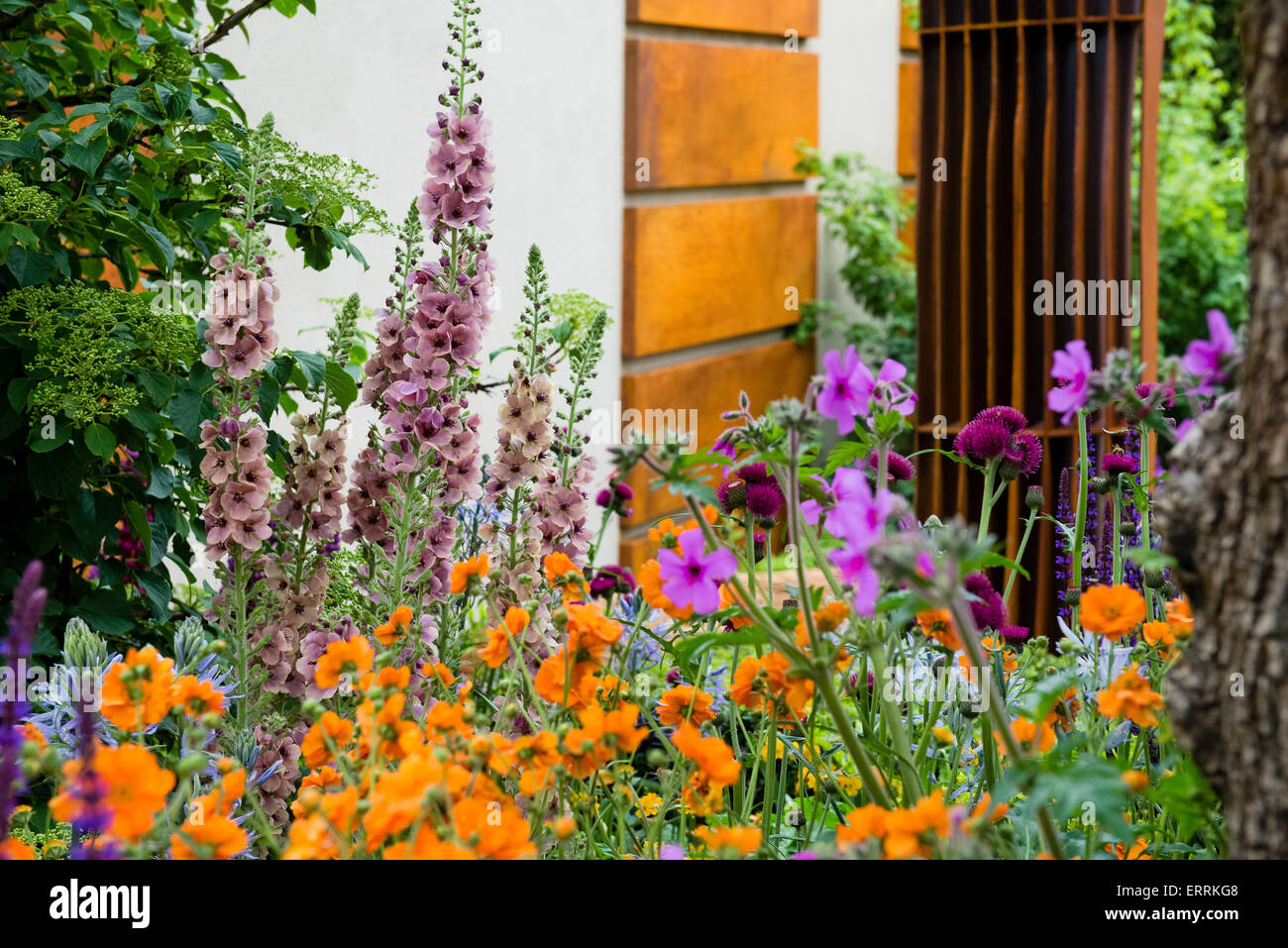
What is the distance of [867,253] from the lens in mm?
6402

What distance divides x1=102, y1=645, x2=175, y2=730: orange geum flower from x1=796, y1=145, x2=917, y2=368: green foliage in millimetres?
5353

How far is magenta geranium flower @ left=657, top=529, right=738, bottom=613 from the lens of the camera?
106 centimetres

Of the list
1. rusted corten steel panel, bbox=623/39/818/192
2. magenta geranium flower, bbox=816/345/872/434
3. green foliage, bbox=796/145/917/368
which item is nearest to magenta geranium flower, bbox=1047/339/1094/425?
magenta geranium flower, bbox=816/345/872/434

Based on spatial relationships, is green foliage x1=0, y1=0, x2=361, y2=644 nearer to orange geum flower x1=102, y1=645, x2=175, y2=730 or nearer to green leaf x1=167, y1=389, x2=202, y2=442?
green leaf x1=167, y1=389, x2=202, y2=442

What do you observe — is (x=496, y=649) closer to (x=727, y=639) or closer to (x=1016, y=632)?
(x=727, y=639)

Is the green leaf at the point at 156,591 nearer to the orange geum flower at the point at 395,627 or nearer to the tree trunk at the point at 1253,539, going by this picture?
the orange geum flower at the point at 395,627

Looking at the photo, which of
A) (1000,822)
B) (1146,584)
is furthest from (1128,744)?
(1000,822)

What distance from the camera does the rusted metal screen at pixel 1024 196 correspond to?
361 centimetres

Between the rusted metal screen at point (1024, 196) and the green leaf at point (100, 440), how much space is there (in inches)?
94.1

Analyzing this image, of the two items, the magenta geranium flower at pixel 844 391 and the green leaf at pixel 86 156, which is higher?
the green leaf at pixel 86 156

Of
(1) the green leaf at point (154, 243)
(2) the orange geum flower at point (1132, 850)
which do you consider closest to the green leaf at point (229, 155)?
(1) the green leaf at point (154, 243)

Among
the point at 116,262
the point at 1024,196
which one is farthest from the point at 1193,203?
the point at 116,262

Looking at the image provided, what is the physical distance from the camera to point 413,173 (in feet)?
13.3

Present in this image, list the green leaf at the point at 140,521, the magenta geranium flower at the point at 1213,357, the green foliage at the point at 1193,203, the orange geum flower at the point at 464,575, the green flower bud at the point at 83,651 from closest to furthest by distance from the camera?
1. the magenta geranium flower at the point at 1213,357
2. the orange geum flower at the point at 464,575
3. the green flower bud at the point at 83,651
4. the green leaf at the point at 140,521
5. the green foliage at the point at 1193,203
